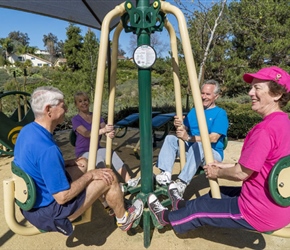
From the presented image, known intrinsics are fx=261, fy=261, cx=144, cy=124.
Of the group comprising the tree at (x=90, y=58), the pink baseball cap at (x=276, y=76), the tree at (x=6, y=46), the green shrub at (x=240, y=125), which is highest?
the tree at (x=6, y=46)

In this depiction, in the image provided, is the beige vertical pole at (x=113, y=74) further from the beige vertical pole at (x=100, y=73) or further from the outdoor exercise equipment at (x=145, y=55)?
the beige vertical pole at (x=100, y=73)

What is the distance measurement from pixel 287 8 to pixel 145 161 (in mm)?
12397

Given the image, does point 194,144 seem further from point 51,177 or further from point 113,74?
point 51,177

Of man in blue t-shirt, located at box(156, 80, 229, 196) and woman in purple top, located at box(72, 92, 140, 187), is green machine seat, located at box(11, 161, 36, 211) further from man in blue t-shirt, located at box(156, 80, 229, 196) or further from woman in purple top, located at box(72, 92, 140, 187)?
man in blue t-shirt, located at box(156, 80, 229, 196)

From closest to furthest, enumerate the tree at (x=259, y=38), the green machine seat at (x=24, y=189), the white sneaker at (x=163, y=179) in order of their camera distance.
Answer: the green machine seat at (x=24, y=189)
the white sneaker at (x=163, y=179)
the tree at (x=259, y=38)

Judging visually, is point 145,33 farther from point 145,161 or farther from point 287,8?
point 287,8

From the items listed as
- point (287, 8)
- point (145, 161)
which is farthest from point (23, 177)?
point (287, 8)

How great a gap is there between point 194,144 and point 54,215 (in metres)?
1.35

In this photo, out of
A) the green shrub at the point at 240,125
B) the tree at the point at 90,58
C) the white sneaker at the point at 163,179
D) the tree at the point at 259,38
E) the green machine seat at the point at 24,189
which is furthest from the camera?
the tree at the point at 259,38

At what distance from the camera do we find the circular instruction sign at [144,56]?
1.87 m

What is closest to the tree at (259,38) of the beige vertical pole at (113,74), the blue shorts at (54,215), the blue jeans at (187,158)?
the blue jeans at (187,158)

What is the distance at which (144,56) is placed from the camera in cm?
188

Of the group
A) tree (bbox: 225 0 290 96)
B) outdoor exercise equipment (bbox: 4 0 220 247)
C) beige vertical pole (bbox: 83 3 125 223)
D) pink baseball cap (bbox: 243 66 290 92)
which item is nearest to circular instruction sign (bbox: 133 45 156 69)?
outdoor exercise equipment (bbox: 4 0 220 247)

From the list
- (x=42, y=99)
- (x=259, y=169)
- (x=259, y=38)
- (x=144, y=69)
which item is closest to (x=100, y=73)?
(x=144, y=69)
